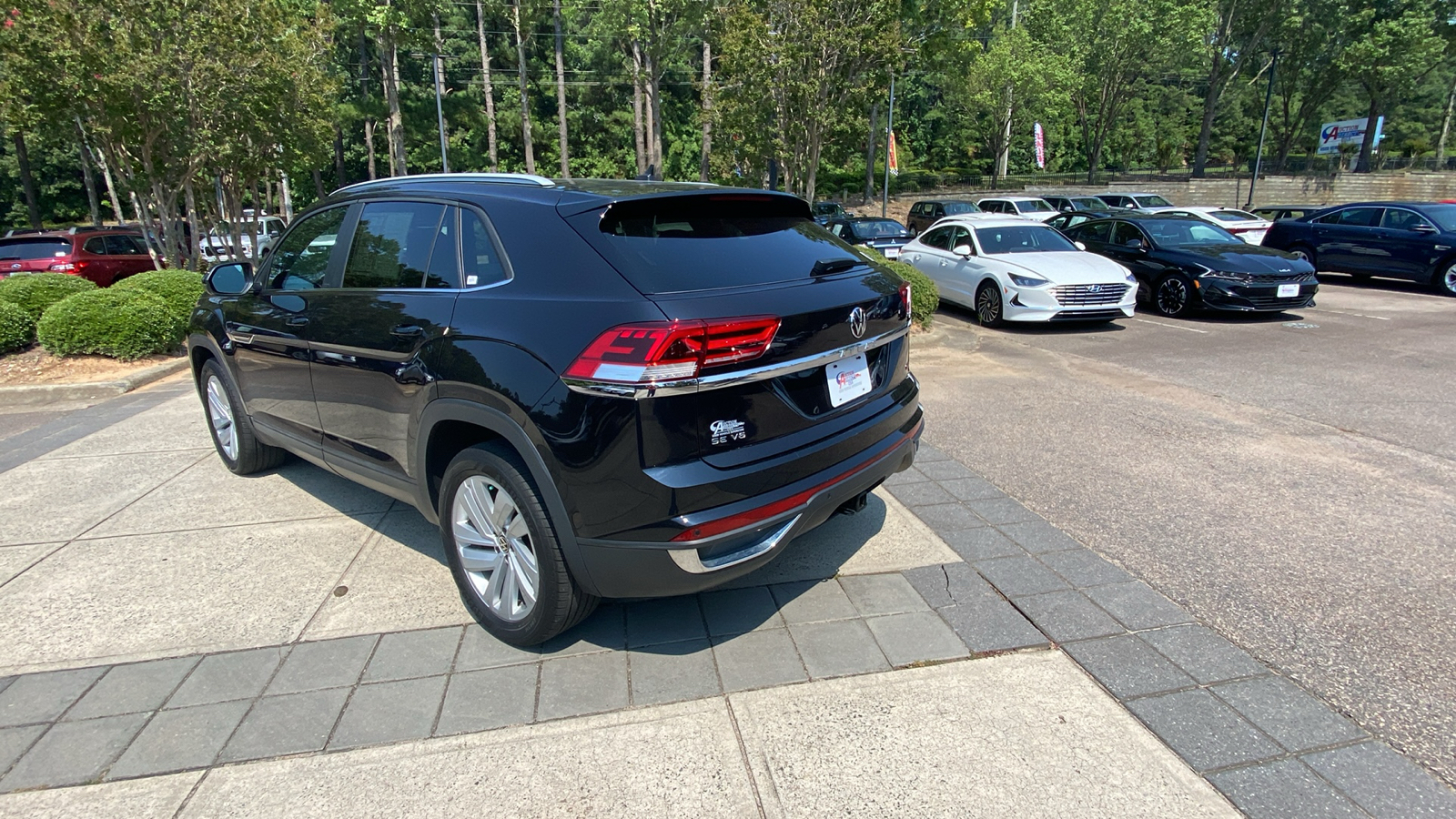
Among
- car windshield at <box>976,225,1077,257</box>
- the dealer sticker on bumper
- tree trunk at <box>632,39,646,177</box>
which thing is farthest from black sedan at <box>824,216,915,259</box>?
tree trunk at <box>632,39,646,177</box>

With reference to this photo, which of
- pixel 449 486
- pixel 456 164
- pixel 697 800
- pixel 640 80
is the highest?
pixel 640 80

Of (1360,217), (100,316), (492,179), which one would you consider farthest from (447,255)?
(1360,217)

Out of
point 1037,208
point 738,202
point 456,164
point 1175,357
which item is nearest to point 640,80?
point 456,164

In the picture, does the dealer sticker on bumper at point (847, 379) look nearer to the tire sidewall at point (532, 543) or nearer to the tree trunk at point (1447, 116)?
the tire sidewall at point (532, 543)

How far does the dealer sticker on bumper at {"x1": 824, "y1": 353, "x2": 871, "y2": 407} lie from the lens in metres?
2.88

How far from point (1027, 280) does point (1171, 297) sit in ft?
9.03

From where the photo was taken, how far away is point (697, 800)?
2279 mm

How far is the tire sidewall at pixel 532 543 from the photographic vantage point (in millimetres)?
2682

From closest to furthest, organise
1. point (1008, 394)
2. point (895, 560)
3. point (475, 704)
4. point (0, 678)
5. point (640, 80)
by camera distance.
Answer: point (475, 704) < point (0, 678) < point (895, 560) < point (1008, 394) < point (640, 80)

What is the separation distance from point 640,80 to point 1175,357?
32156mm

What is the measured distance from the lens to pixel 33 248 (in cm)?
1412

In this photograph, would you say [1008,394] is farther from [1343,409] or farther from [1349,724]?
[1349,724]

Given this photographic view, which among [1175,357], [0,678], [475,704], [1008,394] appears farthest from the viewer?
[1175,357]

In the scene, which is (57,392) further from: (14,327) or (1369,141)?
(1369,141)
